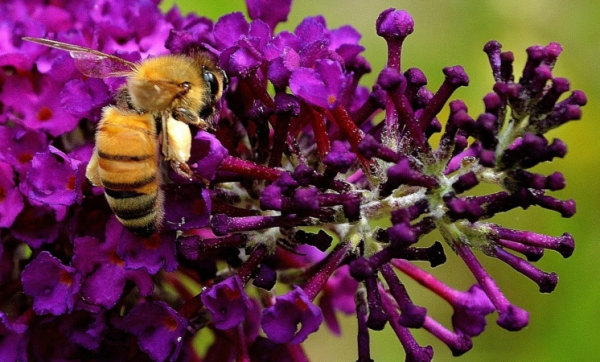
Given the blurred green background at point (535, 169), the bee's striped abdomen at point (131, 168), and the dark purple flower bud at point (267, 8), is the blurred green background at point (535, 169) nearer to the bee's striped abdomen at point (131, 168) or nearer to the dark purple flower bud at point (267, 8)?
the dark purple flower bud at point (267, 8)

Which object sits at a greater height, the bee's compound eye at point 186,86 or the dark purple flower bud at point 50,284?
the bee's compound eye at point 186,86

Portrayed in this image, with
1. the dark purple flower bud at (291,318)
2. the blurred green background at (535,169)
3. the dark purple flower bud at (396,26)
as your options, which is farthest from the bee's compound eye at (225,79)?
the blurred green background at (535,169)

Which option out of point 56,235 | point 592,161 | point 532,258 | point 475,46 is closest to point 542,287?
point 532,258

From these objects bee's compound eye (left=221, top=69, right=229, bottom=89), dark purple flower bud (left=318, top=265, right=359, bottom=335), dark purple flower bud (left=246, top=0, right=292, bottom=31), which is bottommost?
dark purple flower bud (left=318, top=265, right=359, bottom=335)

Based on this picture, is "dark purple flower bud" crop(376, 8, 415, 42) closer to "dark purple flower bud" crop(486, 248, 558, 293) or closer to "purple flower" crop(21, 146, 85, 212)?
"dark purple flower bud" crop(486, 248, 558, 293)

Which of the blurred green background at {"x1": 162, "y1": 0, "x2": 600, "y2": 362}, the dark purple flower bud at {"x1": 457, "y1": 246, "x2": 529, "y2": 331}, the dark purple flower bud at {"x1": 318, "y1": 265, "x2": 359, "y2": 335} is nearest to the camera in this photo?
the dark purple flower bud at {"x1": 457, "y1": 246, "x2": 529, "y2": 331}

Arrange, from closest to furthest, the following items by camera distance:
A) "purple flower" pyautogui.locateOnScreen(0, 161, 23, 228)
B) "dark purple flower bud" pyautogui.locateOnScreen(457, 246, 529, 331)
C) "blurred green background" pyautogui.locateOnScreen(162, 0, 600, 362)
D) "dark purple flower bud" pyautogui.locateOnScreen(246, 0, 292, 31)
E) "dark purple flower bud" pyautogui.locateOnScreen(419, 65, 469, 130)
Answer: "dark purple flower bud" pyautogui.locateOnScreen(457, 246, 529, 331)
"dark purple flower bud" pyautogui.locateOnScreen(419, 65, 469, 130)
"purple flower" pyautogui.locateOnScreen(0, 161, 23, 228)
"dark purple flower bud" pyautogui.locateOnScreen(246, 0, 292, 31)
"blurred green background" pyautogui.locateOnScreen(162, 0, 600, 362)

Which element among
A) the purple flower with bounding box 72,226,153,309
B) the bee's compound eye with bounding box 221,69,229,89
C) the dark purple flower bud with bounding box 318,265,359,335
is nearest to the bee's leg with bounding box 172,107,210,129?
the bee's compound eye with bounding box 221,69,229,89

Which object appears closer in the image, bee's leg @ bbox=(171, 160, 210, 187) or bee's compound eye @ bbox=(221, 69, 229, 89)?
bee's leg @ bbox=(171, 160, 210, 187)

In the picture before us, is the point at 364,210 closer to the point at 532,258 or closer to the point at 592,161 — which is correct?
the point at 532,258
